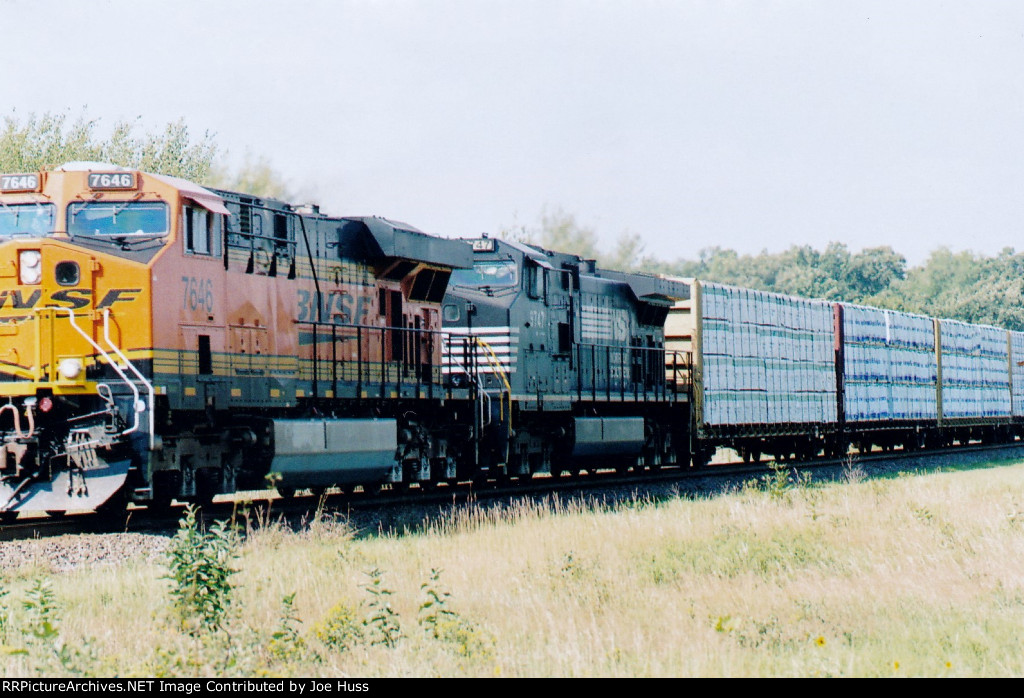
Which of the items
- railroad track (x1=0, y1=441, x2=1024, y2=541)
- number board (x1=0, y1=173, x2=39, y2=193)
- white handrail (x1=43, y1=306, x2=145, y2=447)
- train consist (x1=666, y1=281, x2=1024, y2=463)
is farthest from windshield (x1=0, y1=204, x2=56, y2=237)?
train consist (x1=666, y1=281, x2=1024, y2=463)

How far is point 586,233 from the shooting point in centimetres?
6212

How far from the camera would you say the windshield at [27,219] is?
13039 millimetres

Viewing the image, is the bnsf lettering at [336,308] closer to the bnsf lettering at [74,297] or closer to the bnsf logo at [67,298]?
the bnsf logo at [67,298]

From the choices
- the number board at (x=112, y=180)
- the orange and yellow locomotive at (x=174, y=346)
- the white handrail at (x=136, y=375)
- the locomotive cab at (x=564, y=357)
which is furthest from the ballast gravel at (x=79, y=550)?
the locomotive cab at (x=564, y=357)

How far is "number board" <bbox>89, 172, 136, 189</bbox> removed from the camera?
13.0 metres

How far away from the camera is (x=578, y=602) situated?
30.7 ft

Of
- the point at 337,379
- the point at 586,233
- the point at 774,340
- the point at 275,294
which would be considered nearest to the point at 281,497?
the point at 337,379

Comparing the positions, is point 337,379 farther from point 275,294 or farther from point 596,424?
point 596,424

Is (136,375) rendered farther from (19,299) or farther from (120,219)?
(120,219)

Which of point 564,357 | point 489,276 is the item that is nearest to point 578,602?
point 489,276

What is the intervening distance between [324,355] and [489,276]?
182 inches

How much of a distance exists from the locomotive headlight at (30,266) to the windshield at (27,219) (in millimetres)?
293

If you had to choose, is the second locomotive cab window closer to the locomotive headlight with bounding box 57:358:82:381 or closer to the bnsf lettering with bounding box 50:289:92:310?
the bnsf lettering with bounding box 50:289:92:310

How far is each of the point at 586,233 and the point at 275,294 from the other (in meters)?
48.0
